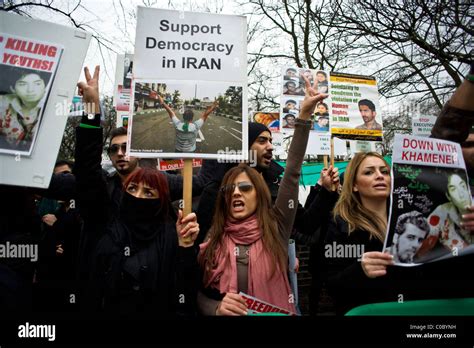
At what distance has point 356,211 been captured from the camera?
2.52m

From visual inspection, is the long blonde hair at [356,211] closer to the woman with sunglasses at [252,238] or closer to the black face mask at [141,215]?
the woman with sunglasses at [252,238]

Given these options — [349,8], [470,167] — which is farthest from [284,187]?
[349,8]

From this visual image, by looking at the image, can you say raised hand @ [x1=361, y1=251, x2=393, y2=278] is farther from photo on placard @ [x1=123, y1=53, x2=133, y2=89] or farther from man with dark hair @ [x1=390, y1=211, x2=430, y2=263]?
photo on placard @ [x1=123, y1=53, x2=133, y2=89]

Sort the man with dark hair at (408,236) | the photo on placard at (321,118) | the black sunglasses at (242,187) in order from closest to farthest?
the man with dark hair at (408,236) → the black sunglasses at (242,187) → the photo on placard at (321,118)

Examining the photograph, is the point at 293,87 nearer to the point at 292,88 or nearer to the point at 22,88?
the point at 292,88

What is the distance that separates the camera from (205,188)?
311 centimetres

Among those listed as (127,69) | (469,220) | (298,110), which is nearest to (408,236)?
(469,220)

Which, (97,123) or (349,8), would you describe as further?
(349,8)

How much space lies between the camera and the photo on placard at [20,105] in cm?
208

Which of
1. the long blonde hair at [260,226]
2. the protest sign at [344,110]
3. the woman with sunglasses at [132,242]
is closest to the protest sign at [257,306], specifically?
the long blonde hair at [260,226]

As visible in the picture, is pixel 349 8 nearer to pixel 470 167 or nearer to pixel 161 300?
pixel 470 167

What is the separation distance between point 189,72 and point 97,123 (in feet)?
1.95

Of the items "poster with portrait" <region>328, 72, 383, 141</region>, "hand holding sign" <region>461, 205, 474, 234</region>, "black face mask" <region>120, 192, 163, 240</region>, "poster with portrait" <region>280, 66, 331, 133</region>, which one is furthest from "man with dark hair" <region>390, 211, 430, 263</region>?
"poster with portrait" <region>280, 66, 331, 133</region>

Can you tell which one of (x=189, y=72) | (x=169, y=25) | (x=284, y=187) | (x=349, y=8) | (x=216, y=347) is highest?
(x=349, y=8)
